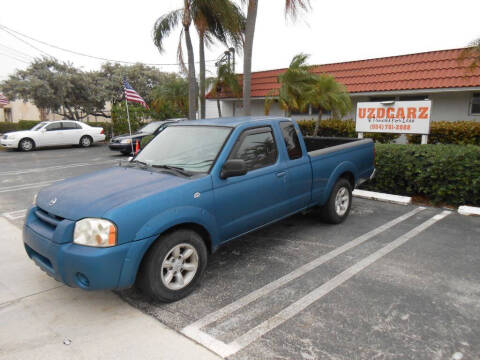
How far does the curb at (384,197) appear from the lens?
22.6 feet

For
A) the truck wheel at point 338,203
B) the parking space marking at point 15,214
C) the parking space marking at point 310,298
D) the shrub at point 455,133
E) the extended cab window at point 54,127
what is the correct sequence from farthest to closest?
the extended cab window at point 54,127 → the shrub at point 455,133 → the parking space marking at point 15,214 → the truck wheel at point 338,203 → the parking space marking at point 310,298

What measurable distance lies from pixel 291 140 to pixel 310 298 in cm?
209

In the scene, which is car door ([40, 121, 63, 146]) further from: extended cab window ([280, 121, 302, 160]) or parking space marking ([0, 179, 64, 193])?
extended cab window ([280, 121, 302, 160])

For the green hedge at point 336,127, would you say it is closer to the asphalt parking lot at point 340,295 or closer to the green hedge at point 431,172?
the green hedge at point 431,172

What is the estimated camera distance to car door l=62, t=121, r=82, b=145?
18656 mm

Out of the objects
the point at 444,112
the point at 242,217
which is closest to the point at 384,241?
the point at 242,217

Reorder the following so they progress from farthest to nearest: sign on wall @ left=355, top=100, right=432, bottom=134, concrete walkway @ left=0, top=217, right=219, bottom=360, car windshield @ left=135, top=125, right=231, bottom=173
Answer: sign on wall @ left=355, top=100, right=432, bottom=134 < car windshield @ left=135, top=125, right=231, bottom=173 < concrete walkway @ left=0, top=217, right=219, bottom=360

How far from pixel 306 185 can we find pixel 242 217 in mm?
1259

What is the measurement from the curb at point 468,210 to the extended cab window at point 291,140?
354 cm

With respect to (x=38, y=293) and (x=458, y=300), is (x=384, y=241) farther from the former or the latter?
(x=38, y=293)

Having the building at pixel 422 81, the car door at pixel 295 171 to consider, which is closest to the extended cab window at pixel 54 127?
the building at pixel 422 81

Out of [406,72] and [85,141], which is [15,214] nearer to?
[406,72]

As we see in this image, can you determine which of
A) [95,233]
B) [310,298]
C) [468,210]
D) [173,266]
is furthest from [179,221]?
[468,210]

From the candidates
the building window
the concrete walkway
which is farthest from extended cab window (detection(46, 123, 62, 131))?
the building window
